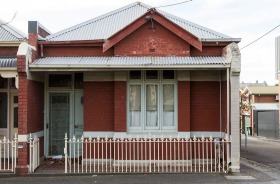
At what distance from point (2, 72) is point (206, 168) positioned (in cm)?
659

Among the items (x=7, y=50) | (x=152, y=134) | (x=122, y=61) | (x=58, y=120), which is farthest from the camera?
(x=58, y=120)

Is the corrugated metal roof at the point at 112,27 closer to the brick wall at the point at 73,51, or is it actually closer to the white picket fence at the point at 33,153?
the brick wall at the point at 73,51

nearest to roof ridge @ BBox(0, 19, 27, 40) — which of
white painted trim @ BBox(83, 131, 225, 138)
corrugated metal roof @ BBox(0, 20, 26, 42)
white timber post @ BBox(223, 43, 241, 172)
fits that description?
corrugated metal roof @ BBox(0, 20, 26, 42)

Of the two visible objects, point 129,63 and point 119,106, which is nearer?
point 129,63

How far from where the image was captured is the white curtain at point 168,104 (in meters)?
12.1

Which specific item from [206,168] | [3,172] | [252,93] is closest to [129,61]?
[206,168]

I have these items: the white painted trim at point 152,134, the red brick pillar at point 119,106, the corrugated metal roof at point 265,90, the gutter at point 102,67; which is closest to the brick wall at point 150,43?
the red brick pillar at point 119,106

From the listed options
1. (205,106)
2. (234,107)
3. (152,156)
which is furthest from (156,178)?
(205,106)

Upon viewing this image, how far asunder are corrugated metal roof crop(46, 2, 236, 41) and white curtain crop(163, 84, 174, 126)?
79.8 inches

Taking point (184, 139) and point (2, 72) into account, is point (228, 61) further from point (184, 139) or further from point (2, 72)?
point (2, 72)

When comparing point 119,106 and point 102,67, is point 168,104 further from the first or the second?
point 102,67

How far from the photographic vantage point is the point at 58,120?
13.1 meters

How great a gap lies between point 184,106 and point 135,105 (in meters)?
1.54

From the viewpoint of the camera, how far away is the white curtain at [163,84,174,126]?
12.1 m
